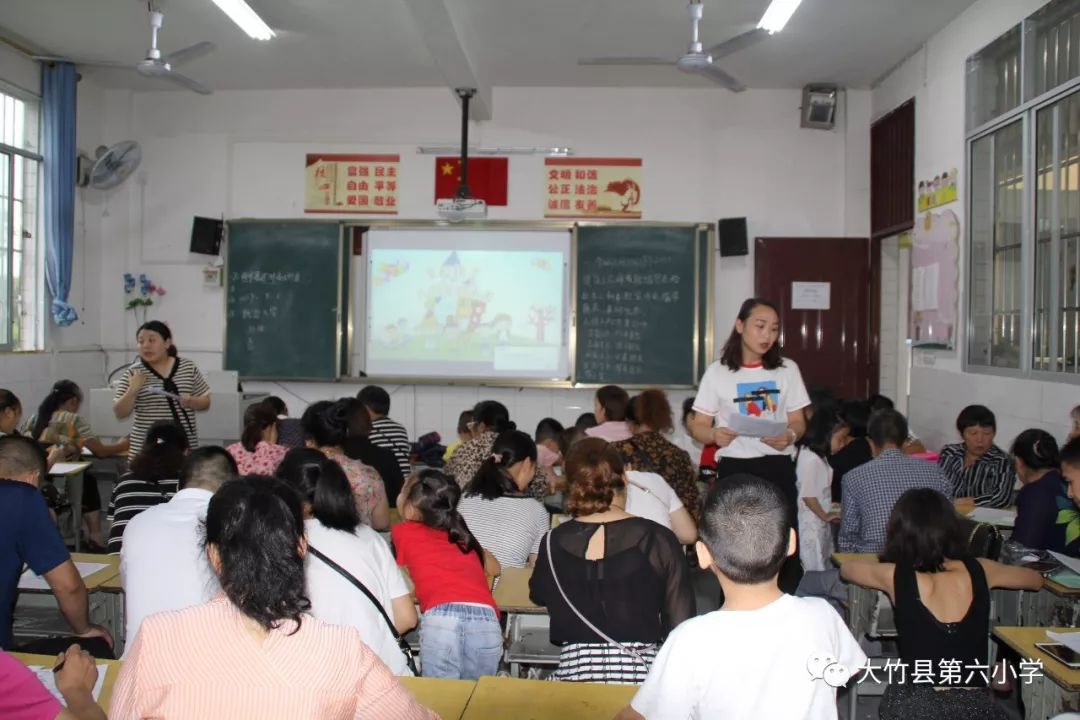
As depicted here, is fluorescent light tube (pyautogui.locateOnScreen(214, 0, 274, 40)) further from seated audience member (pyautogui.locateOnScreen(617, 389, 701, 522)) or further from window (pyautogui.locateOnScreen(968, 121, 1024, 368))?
window (pyautogui.locateOnScreen(968, 121, 1024, 368))

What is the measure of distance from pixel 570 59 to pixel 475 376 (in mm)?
2586

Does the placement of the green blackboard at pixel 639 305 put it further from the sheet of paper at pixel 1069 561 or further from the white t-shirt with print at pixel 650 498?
the sheet of paper at pixel 1069 561

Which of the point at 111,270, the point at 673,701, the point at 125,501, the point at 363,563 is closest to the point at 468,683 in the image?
the point at 363,563

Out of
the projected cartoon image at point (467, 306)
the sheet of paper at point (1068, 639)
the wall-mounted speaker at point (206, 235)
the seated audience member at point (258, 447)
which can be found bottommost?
A: the sheet of paper at point (1068, 639)

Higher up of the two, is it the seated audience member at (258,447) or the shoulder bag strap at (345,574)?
the seated audience member at (258,447)

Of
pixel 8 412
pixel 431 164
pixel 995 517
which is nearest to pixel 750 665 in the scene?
pixel 995 517

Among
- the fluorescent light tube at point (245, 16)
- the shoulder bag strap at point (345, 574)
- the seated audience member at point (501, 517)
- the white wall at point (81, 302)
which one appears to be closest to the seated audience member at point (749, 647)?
the shoulder bag strap at point (345, 574)

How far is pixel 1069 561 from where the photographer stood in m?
2.90

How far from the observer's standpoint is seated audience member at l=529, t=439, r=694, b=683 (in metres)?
2.25

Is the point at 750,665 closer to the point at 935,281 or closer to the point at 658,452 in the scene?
the point at 658,452

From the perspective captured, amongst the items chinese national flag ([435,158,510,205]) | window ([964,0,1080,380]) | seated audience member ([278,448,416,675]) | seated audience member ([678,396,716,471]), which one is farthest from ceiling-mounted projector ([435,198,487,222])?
seated audience member ([278,448,416,675])

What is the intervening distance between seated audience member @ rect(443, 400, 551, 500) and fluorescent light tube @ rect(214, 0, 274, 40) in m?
2.69

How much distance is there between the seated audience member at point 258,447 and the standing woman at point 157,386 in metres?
→ 0.95

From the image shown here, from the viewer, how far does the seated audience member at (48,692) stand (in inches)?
57.7
